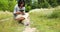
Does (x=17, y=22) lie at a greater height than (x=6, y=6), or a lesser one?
greater

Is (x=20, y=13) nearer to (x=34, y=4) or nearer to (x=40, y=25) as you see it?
(x=40, y=25)

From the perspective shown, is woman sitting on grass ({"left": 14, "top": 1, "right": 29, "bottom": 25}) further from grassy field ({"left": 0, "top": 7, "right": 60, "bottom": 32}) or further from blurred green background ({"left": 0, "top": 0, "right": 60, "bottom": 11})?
blurred green background ({"left": 0, "top": 0, "right": 60, "bottom": 11})

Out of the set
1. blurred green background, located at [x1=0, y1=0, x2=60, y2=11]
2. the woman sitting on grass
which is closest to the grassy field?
the woman sitting on grass

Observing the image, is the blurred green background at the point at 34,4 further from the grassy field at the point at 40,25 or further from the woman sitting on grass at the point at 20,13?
the woman sitting on grass at the point at 20,13

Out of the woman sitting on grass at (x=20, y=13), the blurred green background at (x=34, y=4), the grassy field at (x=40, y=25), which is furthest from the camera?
the blurred green background at (x=34, y=4)

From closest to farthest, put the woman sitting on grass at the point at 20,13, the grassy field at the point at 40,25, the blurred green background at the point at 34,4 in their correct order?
the grassy field at the point at 40,25, the woman sitting on grass at the point at 20,13, the blurred green background at the point at 34,4

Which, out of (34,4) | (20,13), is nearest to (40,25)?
(20,13)

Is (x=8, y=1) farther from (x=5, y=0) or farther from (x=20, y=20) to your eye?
(x=20, y=20)

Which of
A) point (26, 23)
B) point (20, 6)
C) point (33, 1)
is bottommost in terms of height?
point (33, 1)

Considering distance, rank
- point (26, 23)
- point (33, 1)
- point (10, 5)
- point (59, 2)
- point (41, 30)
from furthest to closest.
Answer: point (33, 1)
point (10, 5)
point (59, 2)
point (26, 23)
point (41, 30)

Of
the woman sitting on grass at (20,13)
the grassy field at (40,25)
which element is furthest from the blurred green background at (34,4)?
the woman sitting on grass at (20,13)

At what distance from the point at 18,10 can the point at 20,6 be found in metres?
0.26

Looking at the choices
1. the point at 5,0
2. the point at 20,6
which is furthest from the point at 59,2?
the point at 20,6

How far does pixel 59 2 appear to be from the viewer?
136ft
